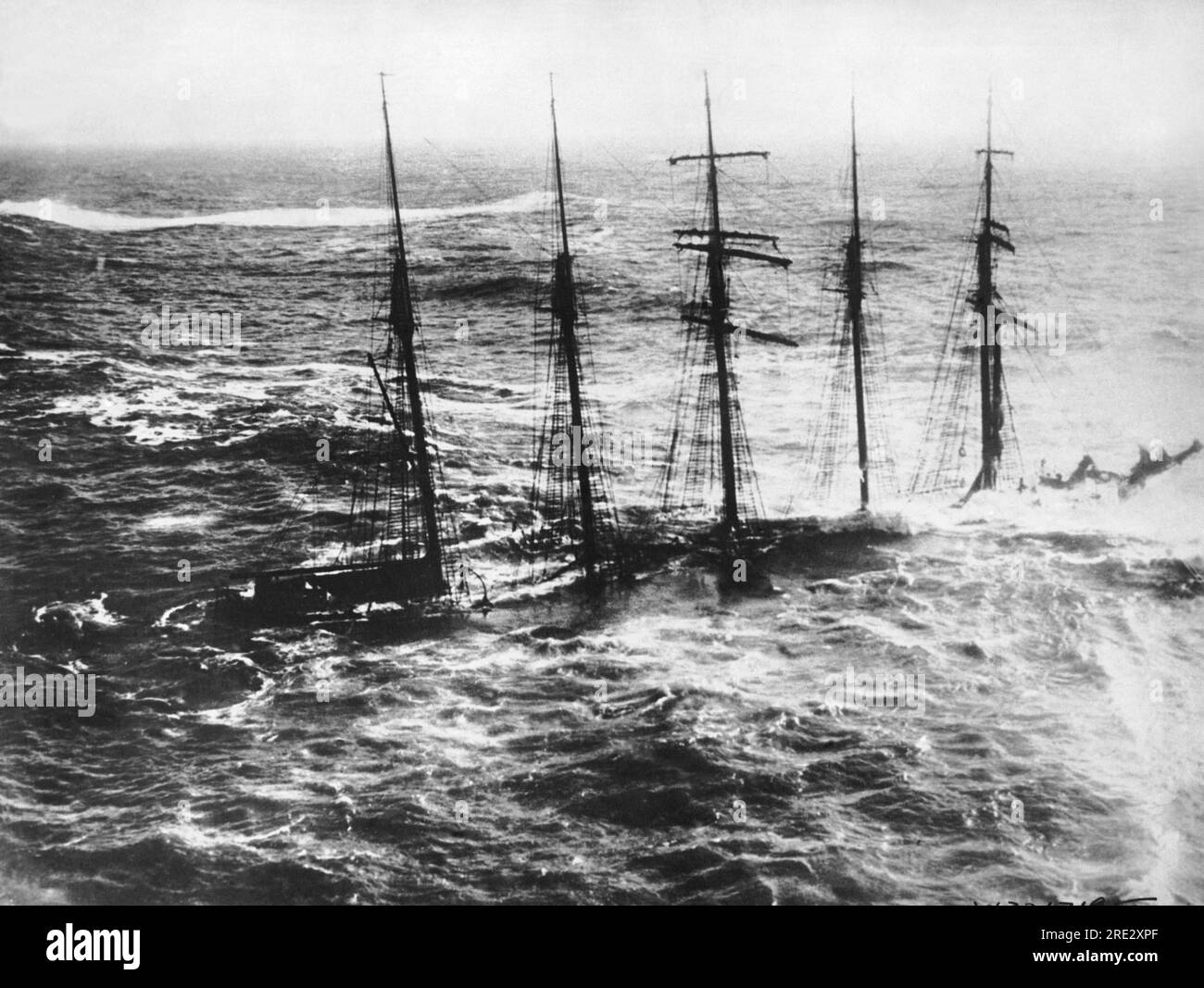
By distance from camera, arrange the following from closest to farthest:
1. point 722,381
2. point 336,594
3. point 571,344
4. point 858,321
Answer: point 336,594 < point 571,344 < point 722,381 < point 858,321

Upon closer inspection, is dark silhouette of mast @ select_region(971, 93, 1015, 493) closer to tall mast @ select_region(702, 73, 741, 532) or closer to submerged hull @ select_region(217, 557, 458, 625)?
tall mast @ select_region(702, 73, 741, 532)

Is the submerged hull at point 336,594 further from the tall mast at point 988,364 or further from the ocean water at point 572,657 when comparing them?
the tall mast at point 988,364

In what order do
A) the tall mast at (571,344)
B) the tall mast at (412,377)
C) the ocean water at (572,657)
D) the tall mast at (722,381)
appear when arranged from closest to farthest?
the ocean water at (572,657) → the tall mast at (412,377) → the tall mast at (571,344) → the tall mast at (722,381)

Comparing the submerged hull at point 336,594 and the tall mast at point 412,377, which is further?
the tall mast at point 412,377

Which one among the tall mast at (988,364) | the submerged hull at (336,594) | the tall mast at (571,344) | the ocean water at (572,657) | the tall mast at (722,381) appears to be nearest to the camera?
the ocean water at (572,657)

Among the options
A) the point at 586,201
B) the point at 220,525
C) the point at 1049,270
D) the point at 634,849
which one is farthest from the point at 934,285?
the point at 634,849

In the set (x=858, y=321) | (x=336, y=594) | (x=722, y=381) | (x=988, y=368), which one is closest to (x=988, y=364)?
(x=988, y=368)

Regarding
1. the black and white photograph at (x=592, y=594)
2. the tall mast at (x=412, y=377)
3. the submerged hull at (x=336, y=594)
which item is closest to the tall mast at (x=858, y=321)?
the black and white photograph at (x=592, y=594)

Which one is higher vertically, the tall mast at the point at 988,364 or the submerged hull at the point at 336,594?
the tall mast at the point at 988,364

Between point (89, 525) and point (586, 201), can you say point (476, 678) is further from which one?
point (586, 201)

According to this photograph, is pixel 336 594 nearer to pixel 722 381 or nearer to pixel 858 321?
pixel 722 381
